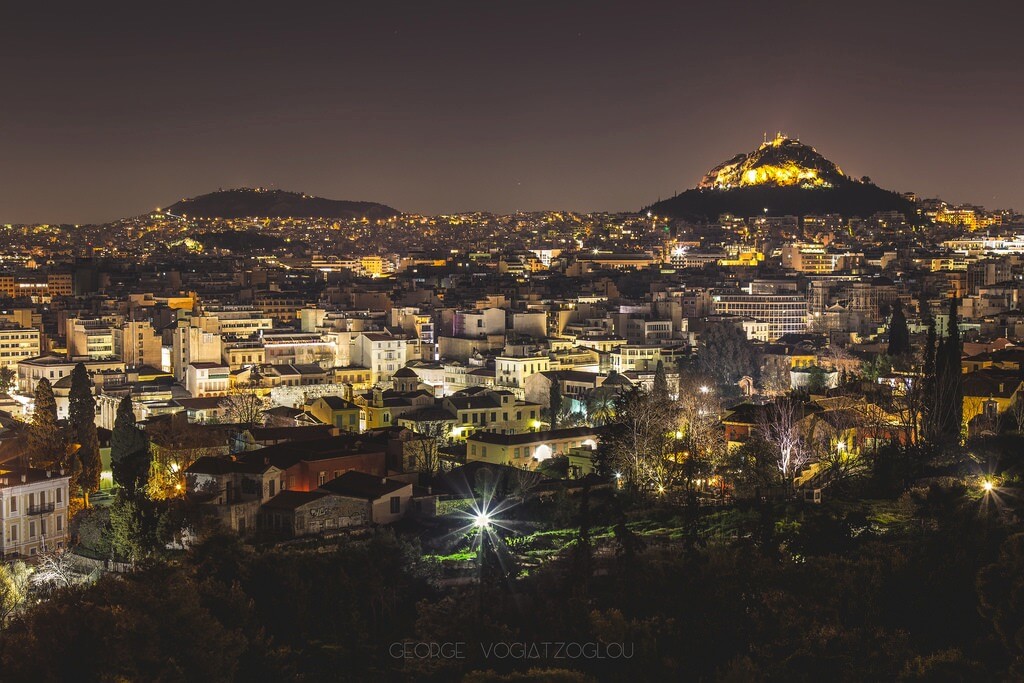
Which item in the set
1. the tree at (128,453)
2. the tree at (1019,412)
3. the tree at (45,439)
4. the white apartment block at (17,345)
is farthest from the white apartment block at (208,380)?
the tree at (1019,412)

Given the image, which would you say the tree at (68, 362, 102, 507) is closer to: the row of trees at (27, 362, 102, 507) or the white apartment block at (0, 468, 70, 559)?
the row of trees at (27, 362, 102, 507)

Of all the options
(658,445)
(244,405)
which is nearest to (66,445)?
(244,405)

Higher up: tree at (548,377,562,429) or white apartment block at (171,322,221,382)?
white apartment block at (171,322,221,382)

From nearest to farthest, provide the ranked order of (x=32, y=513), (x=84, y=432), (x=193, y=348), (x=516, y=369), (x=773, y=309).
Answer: (x=32, y=513), (x=84, y=432), (x=516, y=369), (x=193, y=348), (x=773, y=309)

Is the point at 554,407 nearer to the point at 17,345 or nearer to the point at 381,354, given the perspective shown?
the point at 381,354

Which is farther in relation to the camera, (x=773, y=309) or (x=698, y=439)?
(x=773, y=309)

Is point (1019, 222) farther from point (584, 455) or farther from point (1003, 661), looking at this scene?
point (1003, 661)

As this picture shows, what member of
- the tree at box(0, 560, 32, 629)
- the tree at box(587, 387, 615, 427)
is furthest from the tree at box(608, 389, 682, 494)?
the tree at box(0, 560, 32, 629)
